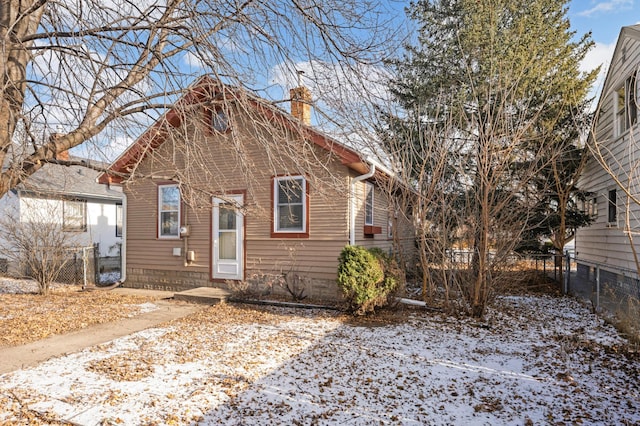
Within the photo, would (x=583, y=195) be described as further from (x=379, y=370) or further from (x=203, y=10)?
(x=203, y=10)

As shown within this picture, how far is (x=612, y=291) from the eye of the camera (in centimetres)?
766

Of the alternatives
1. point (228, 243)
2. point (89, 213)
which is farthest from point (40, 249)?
point (89, 213)

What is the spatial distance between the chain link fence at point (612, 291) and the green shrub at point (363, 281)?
370 cm

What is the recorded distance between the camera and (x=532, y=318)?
24.5ft

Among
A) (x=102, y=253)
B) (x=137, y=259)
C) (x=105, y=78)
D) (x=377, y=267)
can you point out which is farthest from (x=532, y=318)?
(x=102, y=253)

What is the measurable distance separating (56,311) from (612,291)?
1140cm

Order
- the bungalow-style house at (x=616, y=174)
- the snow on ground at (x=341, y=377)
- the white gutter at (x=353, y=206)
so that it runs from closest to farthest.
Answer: the snow on ground at (x=341, y=377), the white gutter at (x=353, y=206), the bungalow-style house at (x=616, y=174)

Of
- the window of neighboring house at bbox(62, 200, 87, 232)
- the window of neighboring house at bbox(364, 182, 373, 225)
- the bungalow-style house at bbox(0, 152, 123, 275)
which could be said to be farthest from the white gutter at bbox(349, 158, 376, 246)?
the window of neighboring house at bbox(62, 200, 87, 232)

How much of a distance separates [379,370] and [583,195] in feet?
32.7

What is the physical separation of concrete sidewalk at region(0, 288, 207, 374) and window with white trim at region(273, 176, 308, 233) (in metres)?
2.61

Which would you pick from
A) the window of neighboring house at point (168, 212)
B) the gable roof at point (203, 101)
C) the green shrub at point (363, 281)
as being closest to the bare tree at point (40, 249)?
the gable roof at point (203, 101)

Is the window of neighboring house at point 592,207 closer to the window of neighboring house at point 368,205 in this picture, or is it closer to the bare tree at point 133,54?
the window of neighboring house at point 368,205

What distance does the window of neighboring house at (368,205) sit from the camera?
9852mm

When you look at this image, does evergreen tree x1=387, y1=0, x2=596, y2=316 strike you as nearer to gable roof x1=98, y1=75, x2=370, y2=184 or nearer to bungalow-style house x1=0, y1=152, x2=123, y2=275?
gable roof x1=98, y1=75, x2=370, y2=184
